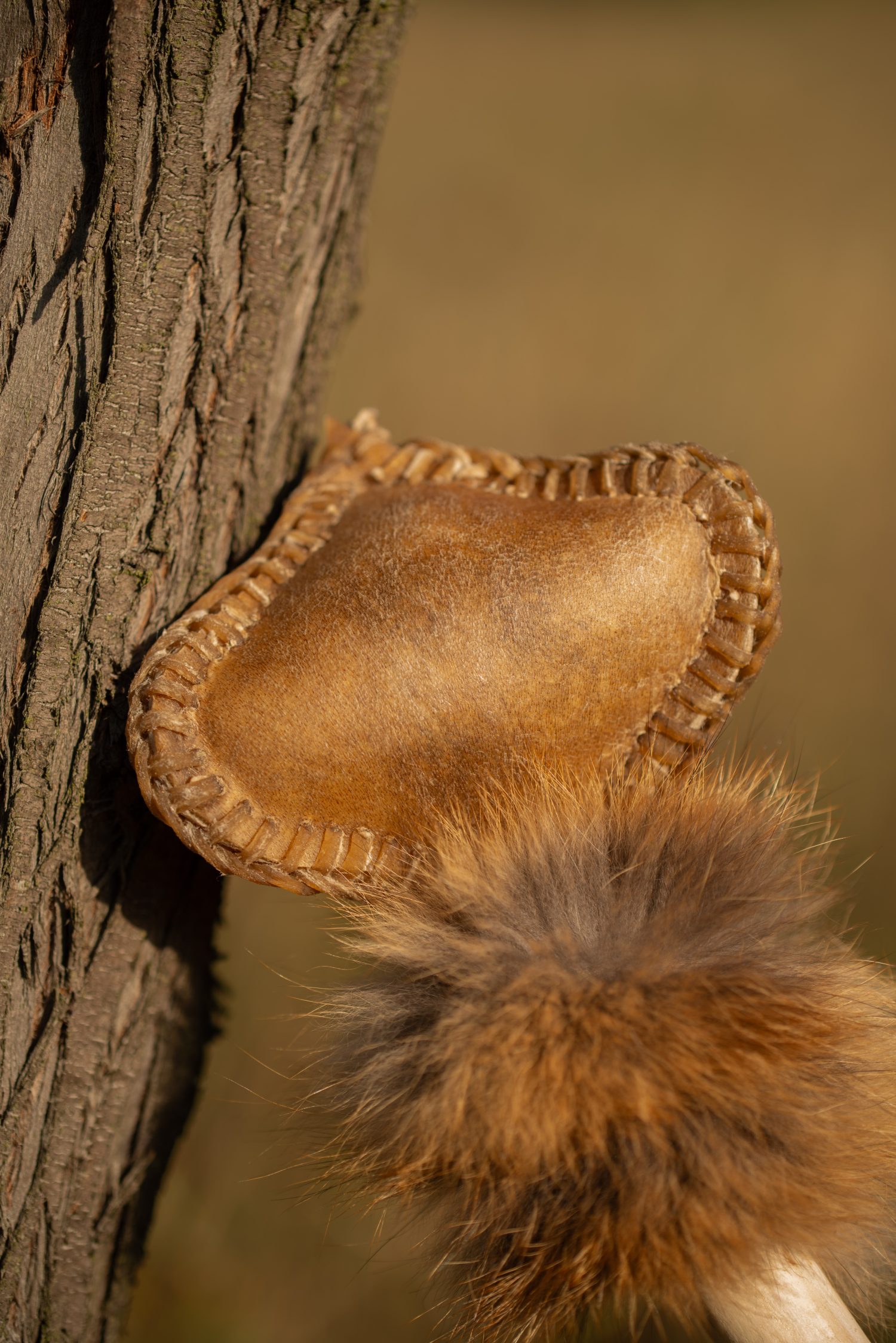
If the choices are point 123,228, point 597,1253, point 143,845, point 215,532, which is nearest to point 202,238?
point 123,228

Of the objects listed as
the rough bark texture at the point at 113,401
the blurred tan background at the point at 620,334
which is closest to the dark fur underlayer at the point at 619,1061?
the rough bark texture at the point at 113,401

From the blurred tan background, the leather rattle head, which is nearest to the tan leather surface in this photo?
the leather rattle head

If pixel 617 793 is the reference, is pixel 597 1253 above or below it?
below

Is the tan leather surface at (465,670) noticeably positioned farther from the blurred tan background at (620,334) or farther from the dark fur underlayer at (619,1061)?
the blurred tan background at (620,334)

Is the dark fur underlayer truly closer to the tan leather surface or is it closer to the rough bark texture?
the tan leather surface

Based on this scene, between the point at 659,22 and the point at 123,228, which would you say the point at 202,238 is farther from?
the point at 659,22

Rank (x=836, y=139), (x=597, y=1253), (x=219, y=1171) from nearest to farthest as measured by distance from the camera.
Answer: (x=597, y=1253) → (x=836, y=139) → (x=219, y=1171)

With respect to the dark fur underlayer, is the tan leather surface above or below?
above
